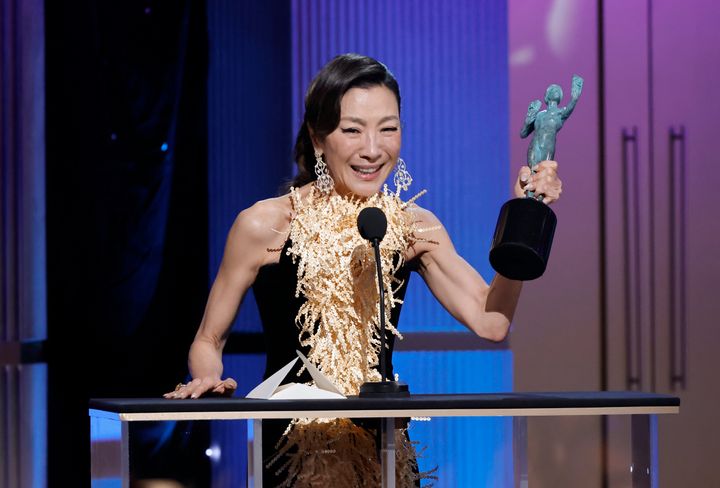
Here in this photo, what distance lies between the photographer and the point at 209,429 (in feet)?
5.33

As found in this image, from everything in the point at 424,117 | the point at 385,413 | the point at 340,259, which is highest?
the point at 424,117

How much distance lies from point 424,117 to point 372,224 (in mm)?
2152

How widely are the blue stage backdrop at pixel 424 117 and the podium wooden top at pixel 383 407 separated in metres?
2.20

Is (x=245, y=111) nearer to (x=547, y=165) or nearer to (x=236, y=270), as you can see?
(x=236, y=270)

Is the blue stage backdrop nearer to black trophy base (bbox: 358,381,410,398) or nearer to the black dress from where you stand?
the black dress

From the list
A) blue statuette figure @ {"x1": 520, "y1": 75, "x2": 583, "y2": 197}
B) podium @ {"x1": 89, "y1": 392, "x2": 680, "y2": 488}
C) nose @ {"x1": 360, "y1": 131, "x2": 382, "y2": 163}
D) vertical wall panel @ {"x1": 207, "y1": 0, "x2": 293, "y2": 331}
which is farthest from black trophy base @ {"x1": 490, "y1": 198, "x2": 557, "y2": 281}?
vertical wall panel @ {"x1": 207, "y1": 0, "x2": 293, "y2": 331}

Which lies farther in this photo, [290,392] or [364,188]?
[364,188]

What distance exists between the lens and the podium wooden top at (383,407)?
1.58 m

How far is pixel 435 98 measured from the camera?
395 cm
